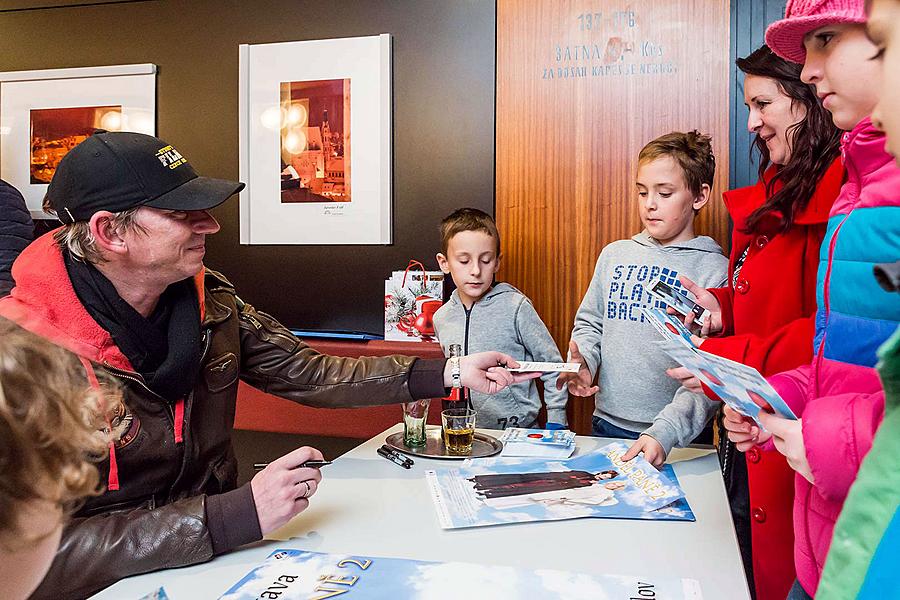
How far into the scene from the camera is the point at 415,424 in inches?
75.4

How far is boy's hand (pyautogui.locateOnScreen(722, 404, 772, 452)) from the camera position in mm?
1369

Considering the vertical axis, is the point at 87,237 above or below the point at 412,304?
above

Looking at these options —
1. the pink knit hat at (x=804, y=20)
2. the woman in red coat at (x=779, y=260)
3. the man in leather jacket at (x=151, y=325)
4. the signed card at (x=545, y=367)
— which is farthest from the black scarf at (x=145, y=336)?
the pink knit hat at (x=804, y=20)

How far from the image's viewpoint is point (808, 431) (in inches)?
41.4

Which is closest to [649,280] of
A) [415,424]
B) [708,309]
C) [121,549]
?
[708,309]

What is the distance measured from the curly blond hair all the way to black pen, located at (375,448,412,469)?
115 centimetres

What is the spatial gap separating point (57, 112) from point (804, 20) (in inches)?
140

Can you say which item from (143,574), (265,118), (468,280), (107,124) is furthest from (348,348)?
(143,574)

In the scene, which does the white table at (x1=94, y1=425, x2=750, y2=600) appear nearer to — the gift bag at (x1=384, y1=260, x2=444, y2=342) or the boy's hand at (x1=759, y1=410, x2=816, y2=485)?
the boy's hand at (x1=759, y1=410, x2=816, y2=485)

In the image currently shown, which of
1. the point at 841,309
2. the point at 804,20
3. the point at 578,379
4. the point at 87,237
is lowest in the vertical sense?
the point at 578,379

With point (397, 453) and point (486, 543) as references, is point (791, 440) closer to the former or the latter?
point (486, 543)

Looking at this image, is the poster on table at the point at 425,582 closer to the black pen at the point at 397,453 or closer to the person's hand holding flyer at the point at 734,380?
the person's hand holding flyer at the point at 734,380

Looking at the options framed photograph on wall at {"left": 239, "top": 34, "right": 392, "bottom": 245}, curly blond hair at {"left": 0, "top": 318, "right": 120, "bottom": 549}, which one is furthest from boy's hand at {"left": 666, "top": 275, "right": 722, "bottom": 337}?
curly blond hair at {"left": 0, "top": 318, "right": 120, "bottom": 549}

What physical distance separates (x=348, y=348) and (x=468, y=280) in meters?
0.72
